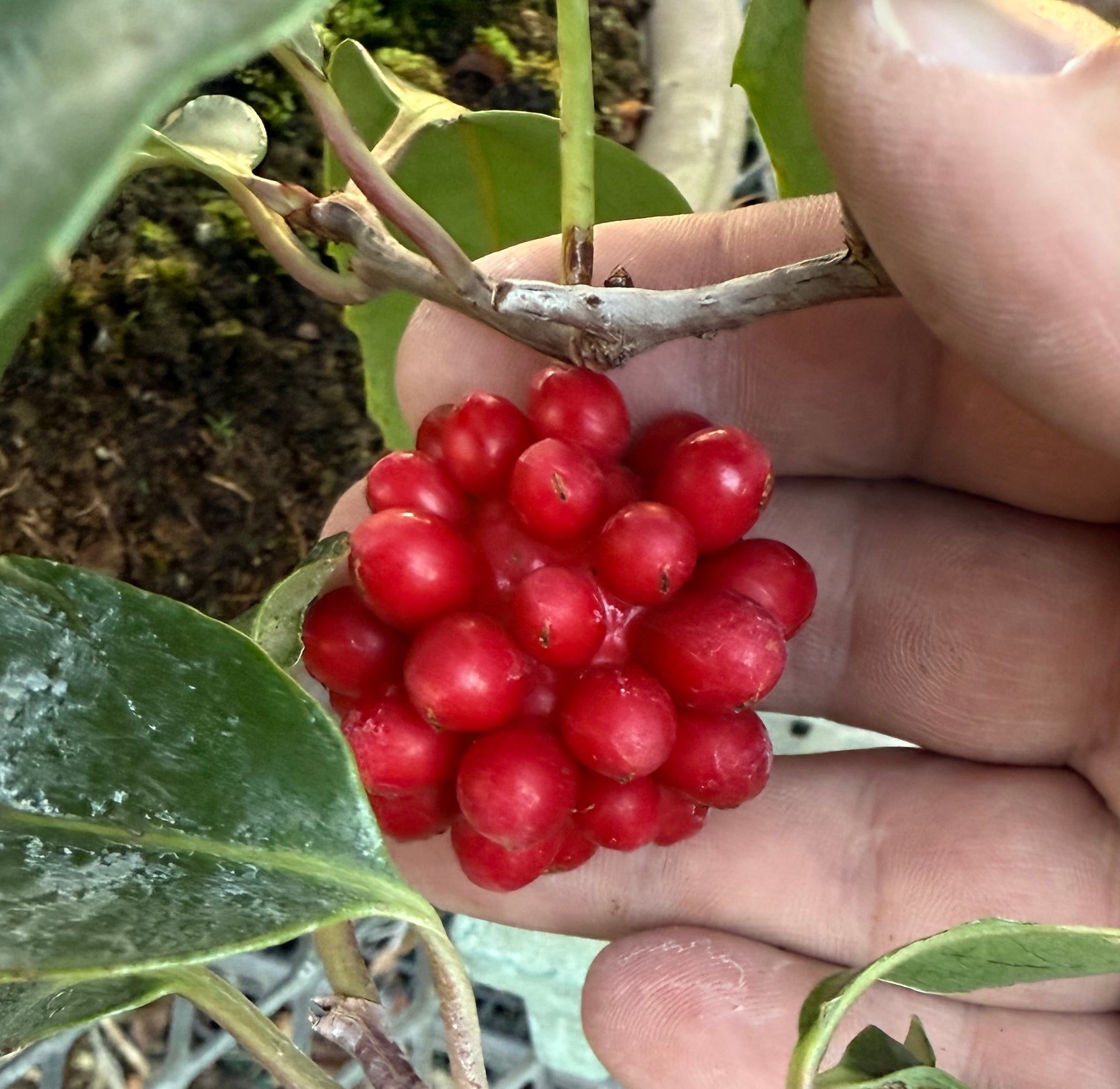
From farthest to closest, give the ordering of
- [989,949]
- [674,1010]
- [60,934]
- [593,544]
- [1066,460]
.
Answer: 1. [674,1010]
2. [1066,460]
3. [593,544]
4. [989,949]
5. [60,934]

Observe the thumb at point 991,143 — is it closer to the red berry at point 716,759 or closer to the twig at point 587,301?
the twig at point 587,301

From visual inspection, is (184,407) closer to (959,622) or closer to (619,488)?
(619,488)

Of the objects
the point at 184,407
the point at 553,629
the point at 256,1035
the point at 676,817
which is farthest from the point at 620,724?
the point at 184,407

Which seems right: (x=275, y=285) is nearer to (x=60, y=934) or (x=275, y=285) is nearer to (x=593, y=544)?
(x=593, y=544)

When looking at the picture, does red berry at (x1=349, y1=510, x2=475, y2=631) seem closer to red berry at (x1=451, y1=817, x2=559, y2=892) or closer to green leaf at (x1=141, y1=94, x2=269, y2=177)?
red berry at (x1=451, y1=817, x2=559, y2=892)

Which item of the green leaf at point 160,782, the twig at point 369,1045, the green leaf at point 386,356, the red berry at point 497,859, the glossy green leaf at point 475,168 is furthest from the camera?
the green leaf at point 386,356

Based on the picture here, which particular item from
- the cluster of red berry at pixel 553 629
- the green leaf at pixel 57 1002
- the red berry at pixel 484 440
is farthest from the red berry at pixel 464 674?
the green leaf at pixel 57 1002

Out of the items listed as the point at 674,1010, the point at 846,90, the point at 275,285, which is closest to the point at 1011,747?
the point at 674,1010
